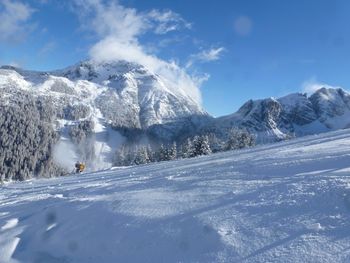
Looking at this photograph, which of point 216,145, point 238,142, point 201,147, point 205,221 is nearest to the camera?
point 205,221

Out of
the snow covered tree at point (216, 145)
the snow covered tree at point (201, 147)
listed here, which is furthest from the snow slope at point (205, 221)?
the snow covered tree at point (216, 145)

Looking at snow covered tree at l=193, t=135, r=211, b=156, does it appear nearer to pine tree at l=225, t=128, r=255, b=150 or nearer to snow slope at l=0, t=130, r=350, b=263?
pine tree at l=225, t=128, r=255, b=150

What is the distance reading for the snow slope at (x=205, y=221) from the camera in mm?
8781

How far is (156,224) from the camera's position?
10.9 meters

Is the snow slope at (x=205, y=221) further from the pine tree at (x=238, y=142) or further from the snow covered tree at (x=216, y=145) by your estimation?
the snow covered tree at (x=216, y=145)

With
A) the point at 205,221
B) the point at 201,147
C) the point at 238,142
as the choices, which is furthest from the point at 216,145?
the point at 205,221

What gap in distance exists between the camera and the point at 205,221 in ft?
34.0

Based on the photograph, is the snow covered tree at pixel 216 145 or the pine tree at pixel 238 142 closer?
the pine tree at pixel 238 142

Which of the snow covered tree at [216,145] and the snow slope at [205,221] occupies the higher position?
the snow covered tree at [216,145]

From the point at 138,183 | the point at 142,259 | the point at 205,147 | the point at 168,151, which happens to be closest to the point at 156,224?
the point at 142,259

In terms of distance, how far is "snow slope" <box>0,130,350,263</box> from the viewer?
346 inches

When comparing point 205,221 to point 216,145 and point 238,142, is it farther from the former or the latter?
point 216,145

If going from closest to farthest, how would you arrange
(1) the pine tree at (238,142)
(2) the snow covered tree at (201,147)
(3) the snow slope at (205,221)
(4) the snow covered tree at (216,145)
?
(3) the snow slope at (205,221), (2) the snow covered tree at (201,147), (1) the pine tree at (238,142), (4) the snow covered tree at (216,145)

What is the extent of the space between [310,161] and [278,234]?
6.91 m
